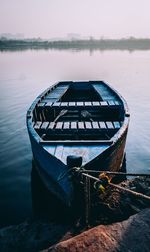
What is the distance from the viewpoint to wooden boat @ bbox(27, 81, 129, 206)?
20.5 ft

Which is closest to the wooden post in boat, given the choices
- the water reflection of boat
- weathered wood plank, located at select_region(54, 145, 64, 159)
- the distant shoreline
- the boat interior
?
the water reflection of boat

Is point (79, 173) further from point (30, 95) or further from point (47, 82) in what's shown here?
point (47, 82)

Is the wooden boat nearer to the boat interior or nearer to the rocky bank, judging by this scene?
the boat interior

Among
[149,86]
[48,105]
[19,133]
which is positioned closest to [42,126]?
[48,105]

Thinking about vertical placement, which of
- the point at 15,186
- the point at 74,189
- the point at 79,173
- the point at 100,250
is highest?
the point at 79,173

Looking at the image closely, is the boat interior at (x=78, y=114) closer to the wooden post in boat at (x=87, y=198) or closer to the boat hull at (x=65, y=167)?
the boat hull at (x=65, y=167)

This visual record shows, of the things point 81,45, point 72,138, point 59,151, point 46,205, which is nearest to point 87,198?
point 59,151

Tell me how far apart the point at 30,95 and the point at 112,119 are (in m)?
14.1

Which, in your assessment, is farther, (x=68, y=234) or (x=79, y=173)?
(x=68, y=234)

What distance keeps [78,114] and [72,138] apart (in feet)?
9.45

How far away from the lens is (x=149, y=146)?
41.8 feet

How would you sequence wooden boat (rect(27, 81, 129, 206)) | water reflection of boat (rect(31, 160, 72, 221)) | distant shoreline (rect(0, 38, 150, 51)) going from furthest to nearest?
distant shoreline (rect(0, 38, 150, 51))
water reflection of boat (rect(31, 160, 72, 221))
wooden boat (rect(27, 81, 129, 206))

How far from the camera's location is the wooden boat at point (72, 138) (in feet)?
20.5

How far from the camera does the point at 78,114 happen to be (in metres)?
11.4
